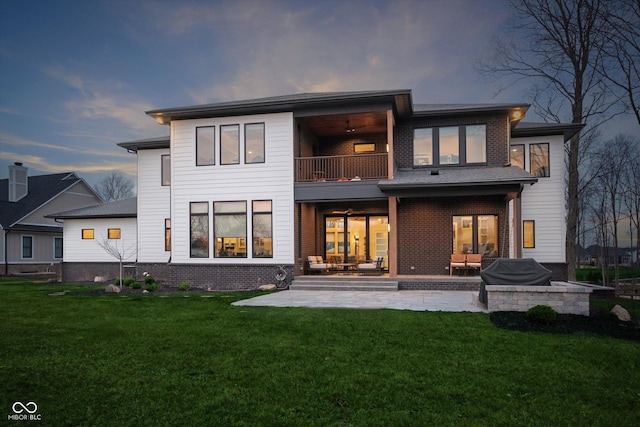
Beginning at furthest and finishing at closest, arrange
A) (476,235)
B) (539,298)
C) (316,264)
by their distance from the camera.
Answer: (476,235)
(316,264)
(539,298)

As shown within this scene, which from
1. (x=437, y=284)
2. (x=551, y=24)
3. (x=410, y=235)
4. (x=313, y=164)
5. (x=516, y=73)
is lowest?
(x=437, y=284)

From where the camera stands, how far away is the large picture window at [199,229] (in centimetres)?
1564

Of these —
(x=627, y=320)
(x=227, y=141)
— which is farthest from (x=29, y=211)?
(x=627, y=320)

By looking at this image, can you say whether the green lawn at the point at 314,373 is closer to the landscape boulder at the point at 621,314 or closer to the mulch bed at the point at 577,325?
the mulch bed at the point at 577,325

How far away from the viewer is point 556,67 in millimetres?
16922

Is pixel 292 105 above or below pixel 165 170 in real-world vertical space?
above

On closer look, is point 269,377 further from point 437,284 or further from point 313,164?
point 313,164

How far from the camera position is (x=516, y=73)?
18.0 m

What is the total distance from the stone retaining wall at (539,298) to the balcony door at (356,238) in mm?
8288

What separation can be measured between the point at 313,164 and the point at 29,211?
20.7 meters

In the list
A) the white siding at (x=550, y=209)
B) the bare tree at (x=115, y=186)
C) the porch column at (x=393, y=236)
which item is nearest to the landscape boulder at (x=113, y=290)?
the porch column at (x=393, y=236)

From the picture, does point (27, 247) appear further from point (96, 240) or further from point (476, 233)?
point (476, 233)

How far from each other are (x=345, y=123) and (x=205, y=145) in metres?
5.04

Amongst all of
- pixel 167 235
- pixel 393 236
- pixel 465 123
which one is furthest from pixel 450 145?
pixel 167 235
